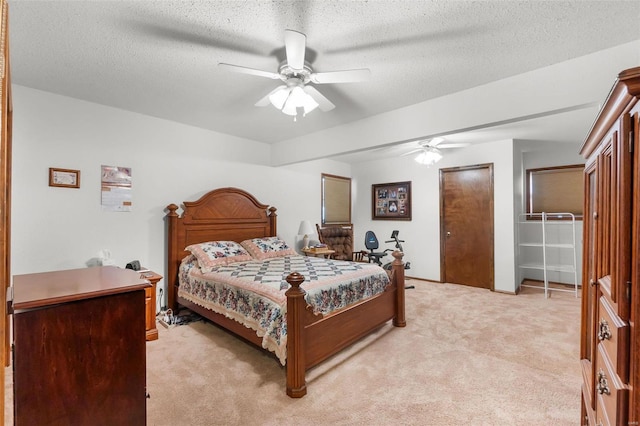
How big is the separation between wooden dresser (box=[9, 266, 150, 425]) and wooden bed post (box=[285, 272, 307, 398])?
3.08 feet

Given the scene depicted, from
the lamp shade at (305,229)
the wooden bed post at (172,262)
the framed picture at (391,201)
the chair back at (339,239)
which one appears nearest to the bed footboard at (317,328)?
the lamp shade at (305,229)

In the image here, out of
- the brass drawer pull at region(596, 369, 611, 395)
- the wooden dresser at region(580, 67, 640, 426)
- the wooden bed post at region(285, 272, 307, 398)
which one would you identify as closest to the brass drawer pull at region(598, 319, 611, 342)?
the wooden dresser at region(580, 67, 640, 426)

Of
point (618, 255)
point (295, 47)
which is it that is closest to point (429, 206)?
point (295, 47)

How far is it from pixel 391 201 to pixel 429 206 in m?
0.79

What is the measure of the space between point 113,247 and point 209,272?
3.60 feet

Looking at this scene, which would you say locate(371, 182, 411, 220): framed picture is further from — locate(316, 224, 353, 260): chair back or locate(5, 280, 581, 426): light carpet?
locate(5, 280, 581, 426): light carpet

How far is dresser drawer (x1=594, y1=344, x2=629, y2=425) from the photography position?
2.56 feet

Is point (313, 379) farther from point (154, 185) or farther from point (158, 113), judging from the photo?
point (158, 113)

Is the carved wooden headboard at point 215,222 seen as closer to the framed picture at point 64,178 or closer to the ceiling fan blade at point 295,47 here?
the framed picture at point 64,178

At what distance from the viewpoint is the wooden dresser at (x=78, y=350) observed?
1037 millimetres

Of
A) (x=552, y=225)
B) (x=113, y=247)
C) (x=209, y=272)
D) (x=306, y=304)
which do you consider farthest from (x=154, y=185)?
(x=552, y=225)

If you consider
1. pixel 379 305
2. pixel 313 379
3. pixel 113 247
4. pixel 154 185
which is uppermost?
pixel 154 185

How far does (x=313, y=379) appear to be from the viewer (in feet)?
7.13

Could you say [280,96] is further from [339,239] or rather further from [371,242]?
[339,239]
